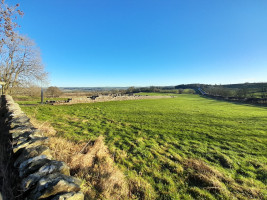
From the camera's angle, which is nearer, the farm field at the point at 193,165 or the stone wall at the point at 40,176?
the stone wall at the point at 40,176

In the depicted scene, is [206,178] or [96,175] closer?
[96,175]

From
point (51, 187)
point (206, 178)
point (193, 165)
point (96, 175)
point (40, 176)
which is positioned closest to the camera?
point (51, 187)

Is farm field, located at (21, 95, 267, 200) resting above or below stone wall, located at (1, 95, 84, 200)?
below

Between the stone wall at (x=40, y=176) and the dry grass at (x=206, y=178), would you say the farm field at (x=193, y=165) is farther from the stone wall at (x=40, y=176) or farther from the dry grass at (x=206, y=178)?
the stone wall at (x=40, y=176)

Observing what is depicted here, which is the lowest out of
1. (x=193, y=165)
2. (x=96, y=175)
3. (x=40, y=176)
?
(x=193, y=165)

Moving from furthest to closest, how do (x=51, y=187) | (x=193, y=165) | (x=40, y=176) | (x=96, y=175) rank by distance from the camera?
(x=193, y=165) → (x=96, y=175) → (x=40, y=176) → (x=51, y=187)

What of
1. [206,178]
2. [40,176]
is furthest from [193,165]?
[40,176]

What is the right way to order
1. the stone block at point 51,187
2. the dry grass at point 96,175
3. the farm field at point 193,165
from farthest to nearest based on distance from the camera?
the farm field at point 193,165 → the dry grass at point 96,175 → the stone block at point 51,187

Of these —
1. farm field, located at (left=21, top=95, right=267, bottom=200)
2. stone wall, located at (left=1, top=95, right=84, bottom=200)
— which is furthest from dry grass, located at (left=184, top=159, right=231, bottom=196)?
stone wall, located at (left=1, top=95, right=84, bottom=200)

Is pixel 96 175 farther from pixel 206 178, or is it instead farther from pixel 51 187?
pixel 206 178

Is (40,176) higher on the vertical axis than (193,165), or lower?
higher

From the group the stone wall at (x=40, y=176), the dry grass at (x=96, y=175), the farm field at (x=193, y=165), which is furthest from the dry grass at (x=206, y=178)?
the stone wall at (x=40, y=176)

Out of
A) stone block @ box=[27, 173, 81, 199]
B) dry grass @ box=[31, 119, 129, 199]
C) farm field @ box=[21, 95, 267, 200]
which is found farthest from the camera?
farm field @ box=[21, 95, 267, 200]

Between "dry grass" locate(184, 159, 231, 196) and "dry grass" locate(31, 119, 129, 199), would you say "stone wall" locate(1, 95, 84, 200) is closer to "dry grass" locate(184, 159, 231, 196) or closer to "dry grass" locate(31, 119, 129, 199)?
"dry grass" locate(31, 119, 129, 199)
